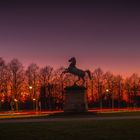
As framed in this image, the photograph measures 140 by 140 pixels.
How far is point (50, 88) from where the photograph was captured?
9056cm

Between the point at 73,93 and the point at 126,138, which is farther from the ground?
the point at 73,93

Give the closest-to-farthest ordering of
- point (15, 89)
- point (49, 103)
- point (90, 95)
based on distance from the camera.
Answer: point (15, 89)
point (49, 103)
point (90, 95)

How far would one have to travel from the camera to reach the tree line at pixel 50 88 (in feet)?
268

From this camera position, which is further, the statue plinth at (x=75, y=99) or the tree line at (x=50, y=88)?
the tree line at (x=50, y=88)

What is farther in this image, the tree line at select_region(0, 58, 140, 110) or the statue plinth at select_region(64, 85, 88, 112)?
the tree line at select_region(0, 58, 140, 110)

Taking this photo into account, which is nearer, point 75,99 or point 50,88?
point 75,99

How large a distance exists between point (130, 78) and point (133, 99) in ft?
22.8

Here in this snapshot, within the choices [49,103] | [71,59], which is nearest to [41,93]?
[49,103]

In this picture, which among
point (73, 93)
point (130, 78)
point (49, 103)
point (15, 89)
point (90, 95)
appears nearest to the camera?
point (73, 93)

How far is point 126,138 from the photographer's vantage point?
58.0 feet

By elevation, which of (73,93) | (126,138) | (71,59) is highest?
(71,59)

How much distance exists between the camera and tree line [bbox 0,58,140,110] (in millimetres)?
81625

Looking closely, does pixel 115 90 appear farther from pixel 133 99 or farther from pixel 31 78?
pixel 31 78

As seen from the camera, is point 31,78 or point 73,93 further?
point 31,78
